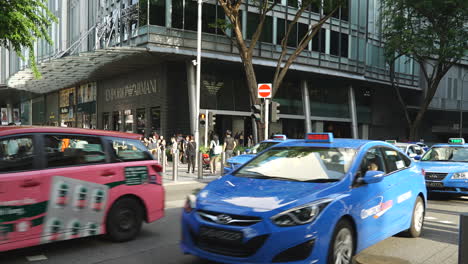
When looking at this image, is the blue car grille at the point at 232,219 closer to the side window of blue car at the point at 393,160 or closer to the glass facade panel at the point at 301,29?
the side window of blue car at the point at 393,160

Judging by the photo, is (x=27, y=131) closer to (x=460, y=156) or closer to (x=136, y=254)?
(x=136, y=254)

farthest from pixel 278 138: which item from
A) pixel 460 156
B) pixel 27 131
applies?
pixel 27 131

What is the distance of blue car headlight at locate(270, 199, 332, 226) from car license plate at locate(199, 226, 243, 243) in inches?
14.7

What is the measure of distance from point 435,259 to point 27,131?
5.31 meters

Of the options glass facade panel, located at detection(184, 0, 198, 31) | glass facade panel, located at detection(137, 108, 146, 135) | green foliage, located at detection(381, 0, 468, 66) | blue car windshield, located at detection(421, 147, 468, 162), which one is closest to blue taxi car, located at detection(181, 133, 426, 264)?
blue car windshield, located at detection(421, 147, 468, 162)

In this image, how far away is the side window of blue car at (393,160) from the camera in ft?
19.3

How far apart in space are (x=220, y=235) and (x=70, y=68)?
29.5 meters

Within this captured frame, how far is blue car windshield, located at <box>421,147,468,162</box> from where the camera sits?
37.3 feet

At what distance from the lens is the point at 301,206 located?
4.11 metres

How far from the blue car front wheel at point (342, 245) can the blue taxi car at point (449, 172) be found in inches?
272

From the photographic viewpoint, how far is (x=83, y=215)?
553cm

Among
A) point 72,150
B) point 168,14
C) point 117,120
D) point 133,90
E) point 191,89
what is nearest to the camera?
point 72,150

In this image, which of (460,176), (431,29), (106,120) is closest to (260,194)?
(460,176)

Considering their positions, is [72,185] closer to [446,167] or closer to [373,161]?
[373,161]
